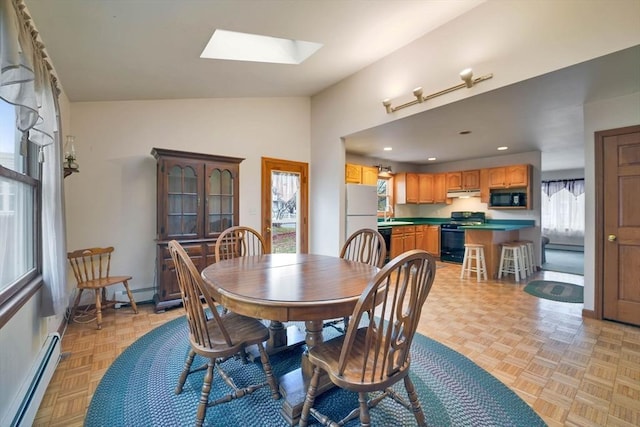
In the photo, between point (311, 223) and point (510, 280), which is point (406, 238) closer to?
point (510, 280)

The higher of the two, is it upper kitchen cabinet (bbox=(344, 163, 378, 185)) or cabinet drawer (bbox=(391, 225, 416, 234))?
upper kitchen cabinet (bbox=(344, 163, 378, 185))

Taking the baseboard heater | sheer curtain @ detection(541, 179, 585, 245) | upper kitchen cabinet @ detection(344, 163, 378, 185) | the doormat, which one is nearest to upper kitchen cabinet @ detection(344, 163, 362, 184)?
upper kitchen cabinet @ detection(344, 163, 378, 185)

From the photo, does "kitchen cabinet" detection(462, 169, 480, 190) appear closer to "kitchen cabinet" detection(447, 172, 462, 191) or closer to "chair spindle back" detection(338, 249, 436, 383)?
"kitchen cabinet" detection(447, 172, 462, 191)

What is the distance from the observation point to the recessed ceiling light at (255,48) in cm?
279

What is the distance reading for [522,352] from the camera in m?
2.27

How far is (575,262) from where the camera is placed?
6.05m

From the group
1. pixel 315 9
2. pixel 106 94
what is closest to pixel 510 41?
pixel 315 9

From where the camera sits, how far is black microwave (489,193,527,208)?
547 centimetres

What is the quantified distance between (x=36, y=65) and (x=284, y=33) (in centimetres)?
178

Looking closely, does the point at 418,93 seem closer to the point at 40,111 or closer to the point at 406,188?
the point at 40,111

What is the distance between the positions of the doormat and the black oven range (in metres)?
1.55

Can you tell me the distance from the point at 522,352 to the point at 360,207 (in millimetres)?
2732

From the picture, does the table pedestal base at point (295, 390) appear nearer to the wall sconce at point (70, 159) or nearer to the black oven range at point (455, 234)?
Result: the wall sconce at point (70, 159)

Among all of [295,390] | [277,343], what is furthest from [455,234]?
[295,390]
